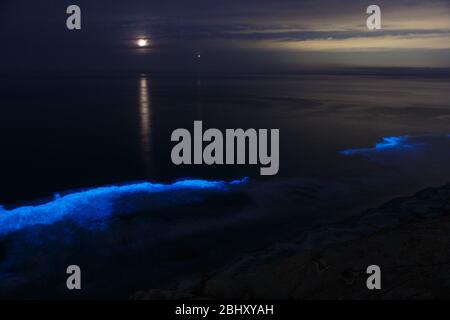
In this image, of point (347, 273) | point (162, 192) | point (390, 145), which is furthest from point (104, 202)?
point (390, 145)

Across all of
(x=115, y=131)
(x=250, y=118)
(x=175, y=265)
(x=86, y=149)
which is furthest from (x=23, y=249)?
(x=250, y=118)

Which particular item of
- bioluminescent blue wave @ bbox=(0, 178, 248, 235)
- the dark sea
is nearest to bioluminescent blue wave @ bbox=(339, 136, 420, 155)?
the dark sea

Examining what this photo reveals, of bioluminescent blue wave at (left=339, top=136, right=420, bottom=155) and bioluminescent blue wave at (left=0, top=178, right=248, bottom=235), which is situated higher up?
bioluminescent blue wave at (left=339, top=136, right=420, bottom=155)

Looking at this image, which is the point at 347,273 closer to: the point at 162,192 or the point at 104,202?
the point at 162,192

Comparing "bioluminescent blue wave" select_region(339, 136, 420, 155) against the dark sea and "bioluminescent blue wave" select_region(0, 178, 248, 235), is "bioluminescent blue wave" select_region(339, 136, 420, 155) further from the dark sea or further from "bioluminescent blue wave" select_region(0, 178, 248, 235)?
"bioluminescent blue wave" select_region(0, 178, 248, 235)

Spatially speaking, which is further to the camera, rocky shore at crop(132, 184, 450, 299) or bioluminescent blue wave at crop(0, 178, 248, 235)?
bioluminescent blue wave at crop(0, 178, 248, 235)

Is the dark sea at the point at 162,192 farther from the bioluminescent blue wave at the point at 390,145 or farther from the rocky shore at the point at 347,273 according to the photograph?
the rocky shore at the point at 347,273

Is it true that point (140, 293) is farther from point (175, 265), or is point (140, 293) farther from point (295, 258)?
point (295, 258)
